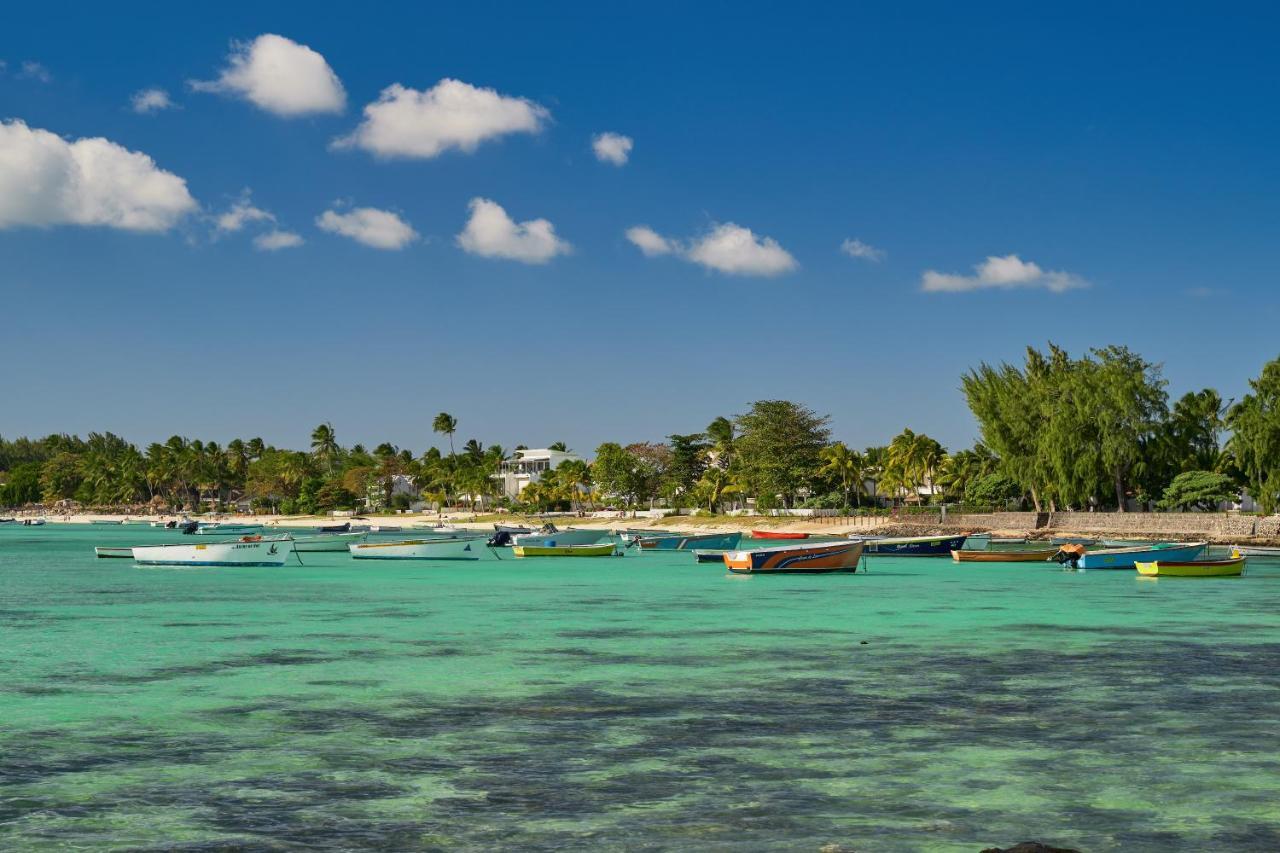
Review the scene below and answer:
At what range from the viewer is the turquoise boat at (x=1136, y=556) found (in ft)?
190

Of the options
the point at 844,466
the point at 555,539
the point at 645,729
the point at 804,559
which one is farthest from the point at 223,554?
the point at 844,466

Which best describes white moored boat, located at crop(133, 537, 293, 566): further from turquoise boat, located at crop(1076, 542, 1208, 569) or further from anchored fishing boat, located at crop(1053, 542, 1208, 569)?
turquoise boat, located at crop(1076, 542, 1208, 569)

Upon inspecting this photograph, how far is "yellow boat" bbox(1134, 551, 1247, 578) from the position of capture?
175ft

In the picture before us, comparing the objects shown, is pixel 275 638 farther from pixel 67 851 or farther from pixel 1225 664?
pixel 1225 664

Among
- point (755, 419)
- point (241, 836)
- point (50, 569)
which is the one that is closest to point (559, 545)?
point (50, 569)

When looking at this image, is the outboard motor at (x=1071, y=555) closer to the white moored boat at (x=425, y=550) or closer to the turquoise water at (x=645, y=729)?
the turquoise water at (x=645, y=729)

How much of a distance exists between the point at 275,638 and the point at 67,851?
20.0 meters

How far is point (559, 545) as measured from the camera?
270 feet

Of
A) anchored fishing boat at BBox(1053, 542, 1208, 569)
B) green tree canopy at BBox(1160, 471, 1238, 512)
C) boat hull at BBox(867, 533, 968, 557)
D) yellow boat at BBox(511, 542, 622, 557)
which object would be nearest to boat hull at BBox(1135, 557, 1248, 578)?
anchored fishing boat at BBox(1053, 542, 1208, 569)

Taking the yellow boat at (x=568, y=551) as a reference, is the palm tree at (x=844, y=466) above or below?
above

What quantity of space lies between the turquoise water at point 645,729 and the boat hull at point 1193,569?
16026mm

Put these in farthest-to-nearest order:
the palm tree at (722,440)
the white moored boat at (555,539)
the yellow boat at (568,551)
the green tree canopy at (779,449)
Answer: the palm tree at (722,440) → the green tree canopy at (779,449) → the white moored boat at (555,539) → the yellow boat at (568,551)

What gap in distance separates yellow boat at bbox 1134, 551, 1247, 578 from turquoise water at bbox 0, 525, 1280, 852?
16024 mm

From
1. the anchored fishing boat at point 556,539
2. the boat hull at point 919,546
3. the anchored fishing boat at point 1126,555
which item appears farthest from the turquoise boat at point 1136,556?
the anchored fishing boat at point 556,539
